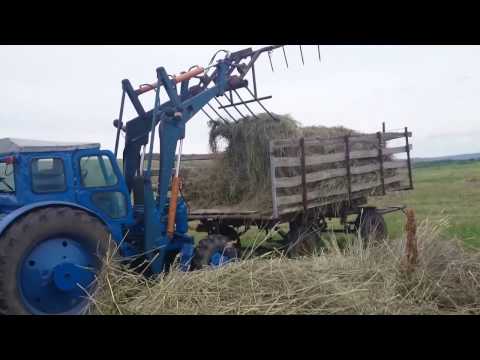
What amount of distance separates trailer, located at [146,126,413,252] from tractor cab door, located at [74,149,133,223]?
4.76ft

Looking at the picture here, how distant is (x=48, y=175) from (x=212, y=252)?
2251 millimetres

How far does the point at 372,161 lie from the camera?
936 cm

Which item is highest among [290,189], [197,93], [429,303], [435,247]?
[197,93]

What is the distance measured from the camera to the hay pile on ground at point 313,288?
4328 millimetres

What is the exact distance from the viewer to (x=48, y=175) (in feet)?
17.4

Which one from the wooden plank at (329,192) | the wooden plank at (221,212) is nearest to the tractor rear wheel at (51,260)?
the wooden plank at (221,212)

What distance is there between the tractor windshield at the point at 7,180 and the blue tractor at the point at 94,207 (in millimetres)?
Result: 12

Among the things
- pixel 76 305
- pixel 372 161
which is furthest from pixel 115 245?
pixel 372 161

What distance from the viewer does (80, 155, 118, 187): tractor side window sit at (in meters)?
5.57

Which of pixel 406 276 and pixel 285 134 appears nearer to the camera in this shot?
pixel 406 276

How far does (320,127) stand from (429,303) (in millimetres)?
4840

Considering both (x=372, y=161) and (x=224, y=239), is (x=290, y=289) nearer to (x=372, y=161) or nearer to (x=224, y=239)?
(x=224, y=239)

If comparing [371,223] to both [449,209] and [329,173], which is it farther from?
[449,209]

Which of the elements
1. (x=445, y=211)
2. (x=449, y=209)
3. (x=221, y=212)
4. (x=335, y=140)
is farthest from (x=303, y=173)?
(x=449, y=209)
